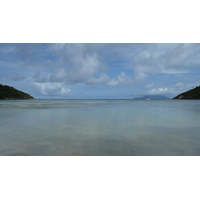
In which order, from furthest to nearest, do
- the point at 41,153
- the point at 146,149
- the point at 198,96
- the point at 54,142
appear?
the point at 198,96, the point at 54,142, the point at 146,149, the point at 41,153

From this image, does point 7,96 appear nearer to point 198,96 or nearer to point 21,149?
point 21,149

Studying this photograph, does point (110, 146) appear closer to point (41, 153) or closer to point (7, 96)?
point (41, 153)

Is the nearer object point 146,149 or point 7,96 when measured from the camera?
point 146,149

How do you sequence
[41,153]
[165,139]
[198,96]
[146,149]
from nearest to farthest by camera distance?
[41,153], [146,149], [165,139], [198,96]

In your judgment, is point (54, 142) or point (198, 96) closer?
point (54, 142)

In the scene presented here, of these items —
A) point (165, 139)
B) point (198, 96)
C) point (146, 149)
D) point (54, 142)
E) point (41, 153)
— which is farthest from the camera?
point (198, 96)

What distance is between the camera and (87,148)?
5.25m

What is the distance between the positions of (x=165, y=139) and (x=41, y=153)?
4.67 meters

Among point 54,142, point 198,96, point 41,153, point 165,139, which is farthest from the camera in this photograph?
point 198,96

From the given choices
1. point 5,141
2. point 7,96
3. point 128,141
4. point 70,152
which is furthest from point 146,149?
point 7,96

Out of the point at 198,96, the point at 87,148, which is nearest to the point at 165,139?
the point at 87,148

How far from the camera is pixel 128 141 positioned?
6039mm

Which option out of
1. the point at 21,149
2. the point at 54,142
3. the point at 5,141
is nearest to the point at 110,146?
the point at 54,142

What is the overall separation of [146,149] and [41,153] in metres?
3.30
